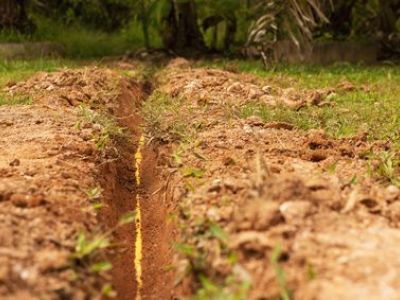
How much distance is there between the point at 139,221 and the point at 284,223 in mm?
1752

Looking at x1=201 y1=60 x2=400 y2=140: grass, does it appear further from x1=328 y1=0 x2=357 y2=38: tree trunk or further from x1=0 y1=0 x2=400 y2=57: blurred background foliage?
x1=328 y1=0 x2=357 y2=38: tree trunk

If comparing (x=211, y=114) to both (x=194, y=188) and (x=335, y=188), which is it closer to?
(x=194, y=188)

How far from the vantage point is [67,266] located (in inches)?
112

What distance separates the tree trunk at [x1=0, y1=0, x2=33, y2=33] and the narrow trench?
7.40 meters

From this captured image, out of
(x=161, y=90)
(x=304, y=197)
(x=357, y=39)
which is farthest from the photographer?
(x=357, y=39)

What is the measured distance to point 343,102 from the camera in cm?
682

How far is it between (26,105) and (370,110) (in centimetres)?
274

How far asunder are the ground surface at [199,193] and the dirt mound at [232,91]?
3 cm

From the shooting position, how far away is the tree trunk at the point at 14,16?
13.0 m

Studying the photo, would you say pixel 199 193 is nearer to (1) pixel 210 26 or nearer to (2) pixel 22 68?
(2) pixel 22 68

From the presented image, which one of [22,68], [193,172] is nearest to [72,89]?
[193,172]

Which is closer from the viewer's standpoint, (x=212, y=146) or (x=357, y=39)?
(x=212, y=146)

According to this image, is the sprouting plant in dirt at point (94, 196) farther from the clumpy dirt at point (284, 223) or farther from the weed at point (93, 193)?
the clumpy dirt at point (284, 223)

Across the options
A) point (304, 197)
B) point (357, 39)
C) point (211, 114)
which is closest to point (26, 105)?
point (211, 114)
